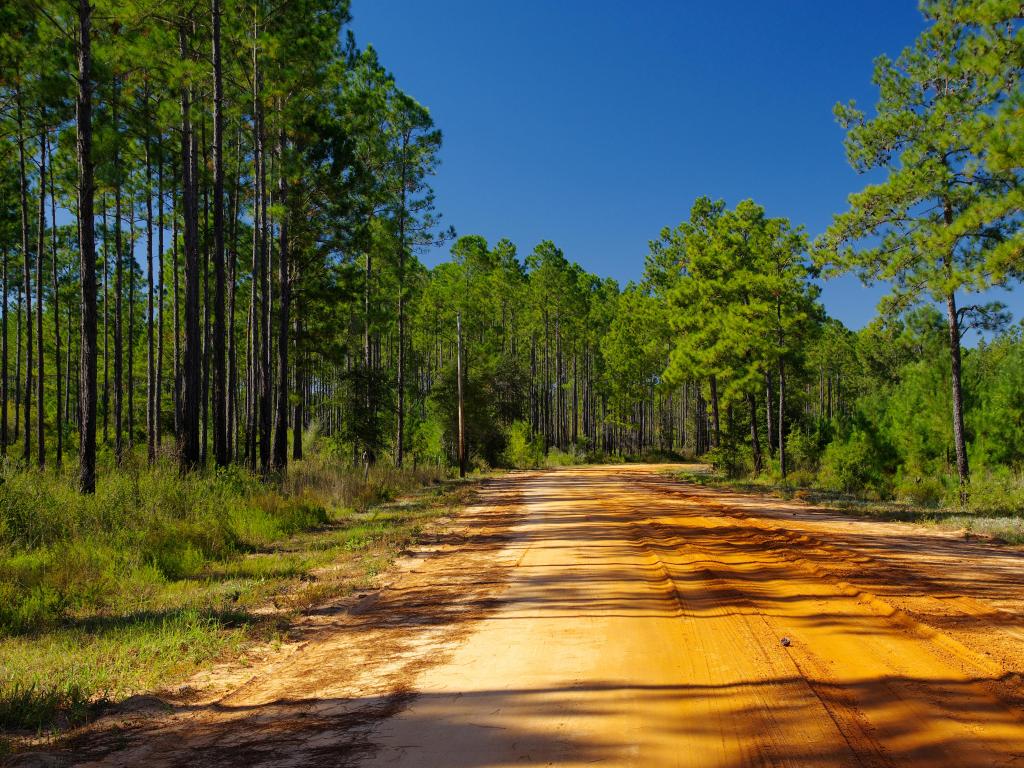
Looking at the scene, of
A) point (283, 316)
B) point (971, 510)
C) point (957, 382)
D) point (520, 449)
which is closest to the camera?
point (971, 510)

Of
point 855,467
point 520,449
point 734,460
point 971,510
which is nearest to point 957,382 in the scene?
point 971,510

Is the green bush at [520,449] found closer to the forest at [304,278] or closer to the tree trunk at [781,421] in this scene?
the forest at [304,278]

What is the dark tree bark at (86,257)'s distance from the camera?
11.5 metres

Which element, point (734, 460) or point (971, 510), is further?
point (734, 460)

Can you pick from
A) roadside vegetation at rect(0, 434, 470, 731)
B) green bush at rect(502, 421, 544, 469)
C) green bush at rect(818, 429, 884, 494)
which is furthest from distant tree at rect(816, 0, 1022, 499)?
green bush at rect(502, 421, 544, 469)

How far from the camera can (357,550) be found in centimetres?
1036

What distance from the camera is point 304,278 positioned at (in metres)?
23.3

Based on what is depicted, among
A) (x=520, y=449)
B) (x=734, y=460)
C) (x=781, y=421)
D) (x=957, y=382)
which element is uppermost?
(x=957, y=382)

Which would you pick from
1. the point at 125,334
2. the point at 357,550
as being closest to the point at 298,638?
the point at 357,550

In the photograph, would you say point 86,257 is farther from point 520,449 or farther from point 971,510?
point 520,449

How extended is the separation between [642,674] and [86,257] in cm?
1235

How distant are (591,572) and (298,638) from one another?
345cm

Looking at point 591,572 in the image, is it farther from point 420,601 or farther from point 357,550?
point 357,550

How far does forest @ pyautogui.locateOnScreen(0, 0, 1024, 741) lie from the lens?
10609 millimetres
